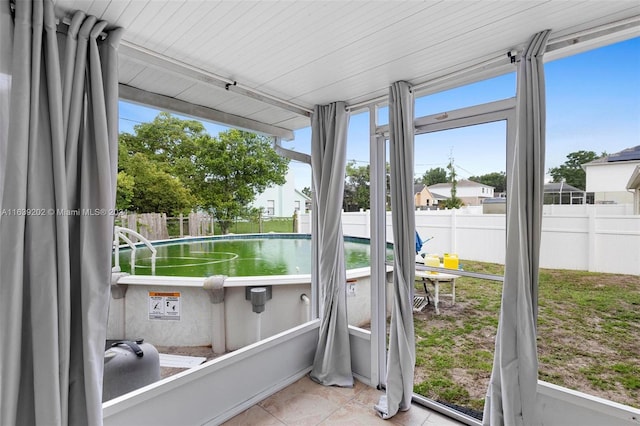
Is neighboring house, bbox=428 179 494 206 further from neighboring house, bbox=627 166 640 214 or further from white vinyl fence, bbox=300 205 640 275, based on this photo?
neighboring house, bbox=627 166 640 214

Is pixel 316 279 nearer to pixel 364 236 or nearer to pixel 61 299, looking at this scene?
pixel 364 236

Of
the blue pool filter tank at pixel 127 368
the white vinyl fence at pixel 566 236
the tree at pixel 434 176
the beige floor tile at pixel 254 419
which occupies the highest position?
the tree at pixel 434 176

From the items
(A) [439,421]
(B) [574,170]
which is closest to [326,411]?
(A) [439,421]

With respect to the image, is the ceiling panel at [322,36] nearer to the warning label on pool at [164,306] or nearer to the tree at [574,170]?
the tree at [574,170]

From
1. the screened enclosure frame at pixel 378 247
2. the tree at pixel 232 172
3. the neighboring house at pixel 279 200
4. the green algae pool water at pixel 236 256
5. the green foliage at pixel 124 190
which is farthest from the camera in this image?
the neighboring house at pixel 279 200

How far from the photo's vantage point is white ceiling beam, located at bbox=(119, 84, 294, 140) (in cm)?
185

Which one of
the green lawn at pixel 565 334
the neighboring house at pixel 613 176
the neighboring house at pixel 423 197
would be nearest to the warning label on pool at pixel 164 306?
the green lawn at pixel 565 334

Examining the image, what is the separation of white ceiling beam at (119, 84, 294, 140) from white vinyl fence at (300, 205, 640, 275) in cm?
156

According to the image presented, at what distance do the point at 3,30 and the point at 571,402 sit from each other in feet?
9.93

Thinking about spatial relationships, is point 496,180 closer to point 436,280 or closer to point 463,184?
point 463,184

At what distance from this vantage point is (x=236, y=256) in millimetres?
4746

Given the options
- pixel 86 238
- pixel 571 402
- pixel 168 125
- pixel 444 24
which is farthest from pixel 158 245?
pixel 571 402

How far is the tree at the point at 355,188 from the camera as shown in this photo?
2480mm

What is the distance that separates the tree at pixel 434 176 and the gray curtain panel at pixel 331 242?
64cm
